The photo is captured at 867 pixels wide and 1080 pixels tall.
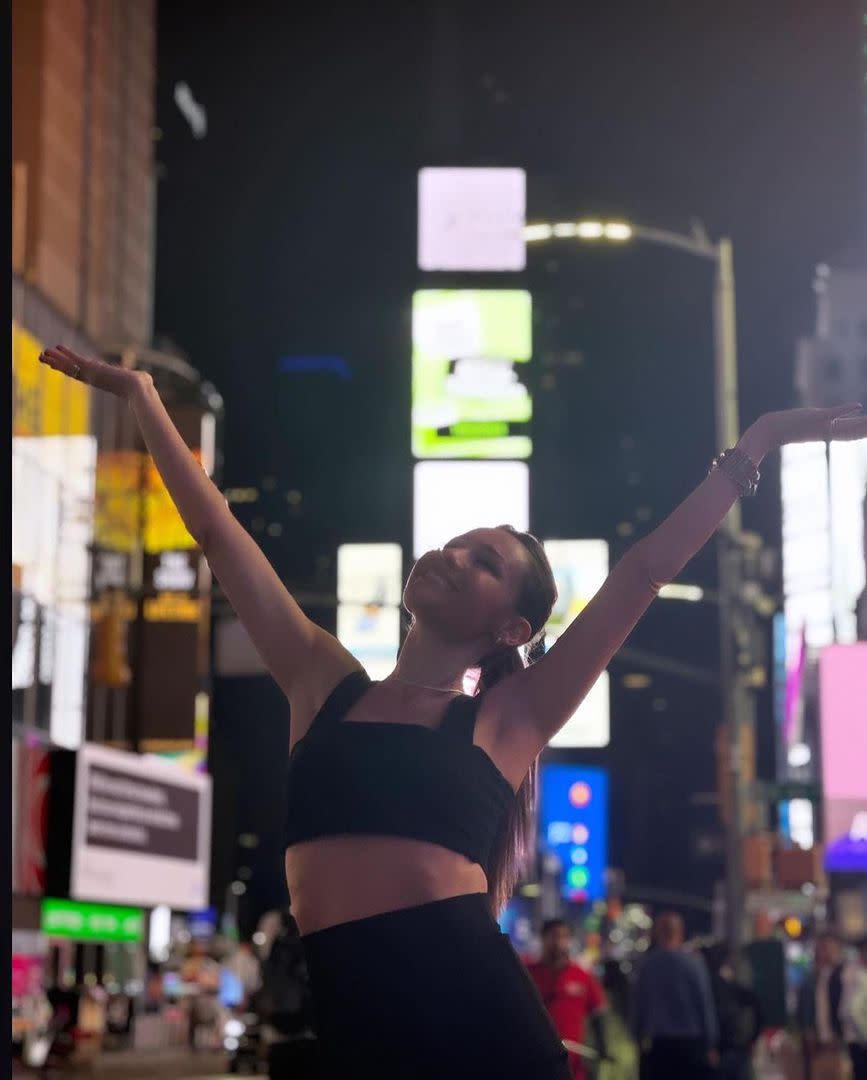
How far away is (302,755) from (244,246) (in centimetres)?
7569

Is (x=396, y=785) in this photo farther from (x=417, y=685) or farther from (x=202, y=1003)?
(x=202, y=1003)

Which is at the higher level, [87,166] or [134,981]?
[87,166]

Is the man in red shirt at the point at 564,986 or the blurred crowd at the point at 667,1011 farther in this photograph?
the blurred crowd at the point at 667,1011

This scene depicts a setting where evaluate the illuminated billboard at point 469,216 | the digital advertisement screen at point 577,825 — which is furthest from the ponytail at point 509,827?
the digital advertisement screen at point 577,825

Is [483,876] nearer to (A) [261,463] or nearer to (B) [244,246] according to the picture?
(B) [244,246]

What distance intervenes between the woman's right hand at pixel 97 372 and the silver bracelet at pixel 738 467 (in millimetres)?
829

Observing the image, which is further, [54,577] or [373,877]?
[54,577]

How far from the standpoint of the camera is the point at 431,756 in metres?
2.48

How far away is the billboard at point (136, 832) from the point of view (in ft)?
61.0

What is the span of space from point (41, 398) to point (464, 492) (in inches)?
611

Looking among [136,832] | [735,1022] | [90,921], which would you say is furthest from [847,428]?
[90,921]

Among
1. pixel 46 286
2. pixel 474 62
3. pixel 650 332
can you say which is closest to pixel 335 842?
pixel 46 286

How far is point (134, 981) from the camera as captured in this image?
35469mm

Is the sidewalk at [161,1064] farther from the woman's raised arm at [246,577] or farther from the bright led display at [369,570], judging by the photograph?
the woman's raised arm at [246,577]
